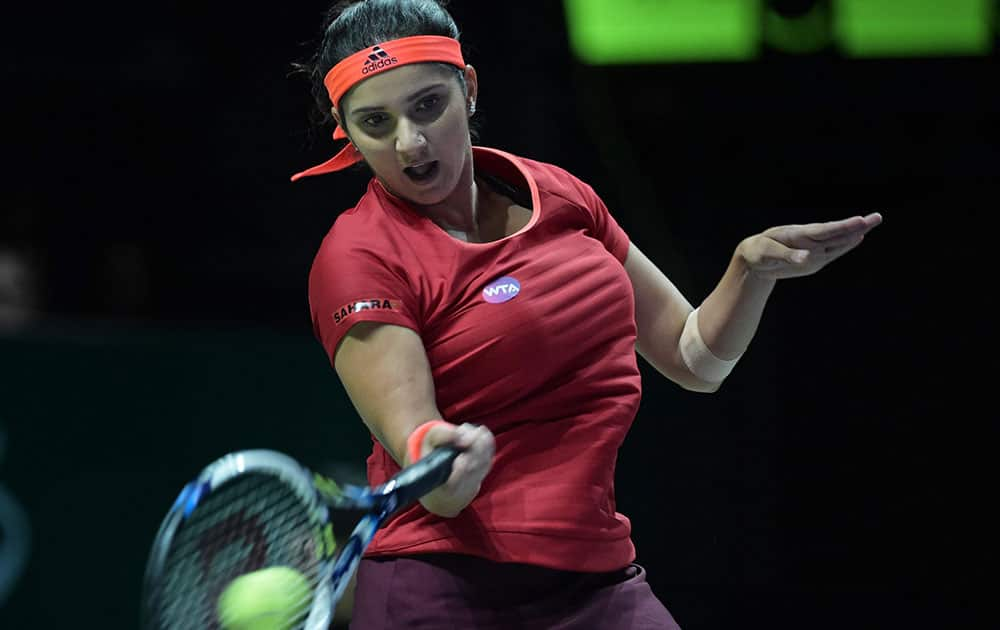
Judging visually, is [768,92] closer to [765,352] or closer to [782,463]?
[765,352]

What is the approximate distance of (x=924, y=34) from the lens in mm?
3506

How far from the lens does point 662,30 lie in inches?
141

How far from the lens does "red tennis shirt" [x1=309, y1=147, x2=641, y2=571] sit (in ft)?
5.76

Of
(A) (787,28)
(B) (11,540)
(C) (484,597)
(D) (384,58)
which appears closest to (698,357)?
(C) (484,597)

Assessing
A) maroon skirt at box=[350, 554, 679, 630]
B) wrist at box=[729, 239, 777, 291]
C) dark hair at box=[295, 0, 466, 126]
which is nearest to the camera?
maroon skirt at box=[350, 554, 679, 630]

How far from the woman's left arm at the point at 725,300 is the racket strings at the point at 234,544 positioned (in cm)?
61

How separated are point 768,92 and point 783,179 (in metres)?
0.22

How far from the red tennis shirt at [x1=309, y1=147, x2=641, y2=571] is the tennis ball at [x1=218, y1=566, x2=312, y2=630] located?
6.6 inches

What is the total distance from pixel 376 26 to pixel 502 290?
0.39 m

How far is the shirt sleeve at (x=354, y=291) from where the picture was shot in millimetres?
1711

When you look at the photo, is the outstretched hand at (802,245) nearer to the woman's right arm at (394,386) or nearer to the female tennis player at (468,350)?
the female tennis player at (468,350)

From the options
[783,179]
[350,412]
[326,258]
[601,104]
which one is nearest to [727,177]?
[783,179]

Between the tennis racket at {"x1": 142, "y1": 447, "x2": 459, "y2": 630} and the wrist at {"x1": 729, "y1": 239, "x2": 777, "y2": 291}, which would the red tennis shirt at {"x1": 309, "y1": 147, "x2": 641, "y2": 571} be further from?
the wrist at {"x1": 729, "y1": 239, "x2": 777, "y2": 291}

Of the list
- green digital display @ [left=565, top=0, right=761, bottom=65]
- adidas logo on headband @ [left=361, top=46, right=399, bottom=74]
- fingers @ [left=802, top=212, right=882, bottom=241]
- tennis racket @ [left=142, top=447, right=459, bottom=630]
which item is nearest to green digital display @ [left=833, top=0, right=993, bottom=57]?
green digital display @ [left=565, top=0, right=761, bottom=65]
